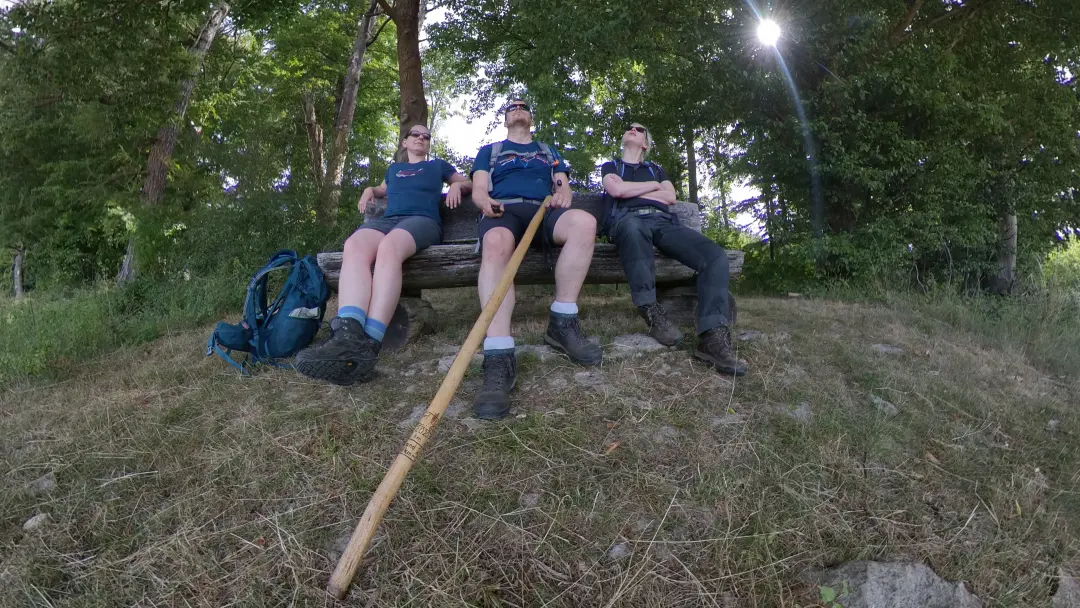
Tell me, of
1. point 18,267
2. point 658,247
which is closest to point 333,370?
point 658,247

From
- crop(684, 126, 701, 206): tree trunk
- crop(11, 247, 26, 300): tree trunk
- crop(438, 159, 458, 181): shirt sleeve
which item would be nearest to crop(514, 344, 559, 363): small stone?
crop(438, 159, 458, 181): shirt sleeve

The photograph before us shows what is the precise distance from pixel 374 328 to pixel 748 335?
228 cm

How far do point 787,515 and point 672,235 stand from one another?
1.97 metres

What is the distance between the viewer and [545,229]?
3688 mm

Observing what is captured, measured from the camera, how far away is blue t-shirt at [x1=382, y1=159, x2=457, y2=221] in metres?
3.96

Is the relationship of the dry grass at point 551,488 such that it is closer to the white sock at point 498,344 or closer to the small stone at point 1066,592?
the small stone at point 1066,592

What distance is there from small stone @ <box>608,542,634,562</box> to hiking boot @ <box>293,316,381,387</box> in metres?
1.54

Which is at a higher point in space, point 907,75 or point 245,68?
point 245,68

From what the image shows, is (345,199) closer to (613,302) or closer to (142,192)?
(142,192)

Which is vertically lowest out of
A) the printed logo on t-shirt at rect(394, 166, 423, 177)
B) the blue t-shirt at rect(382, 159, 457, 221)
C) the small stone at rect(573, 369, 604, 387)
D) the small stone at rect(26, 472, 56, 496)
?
the small stone at rect(26, 472, 56, 496)

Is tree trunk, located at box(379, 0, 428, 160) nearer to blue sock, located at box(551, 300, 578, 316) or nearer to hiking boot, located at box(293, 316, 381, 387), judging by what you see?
blue sock, located at box(551, 300, 578, 316)

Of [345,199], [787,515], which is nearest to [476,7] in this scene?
[345,199]

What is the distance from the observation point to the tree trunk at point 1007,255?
6930mm

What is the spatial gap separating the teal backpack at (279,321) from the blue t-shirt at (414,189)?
0.67 m
